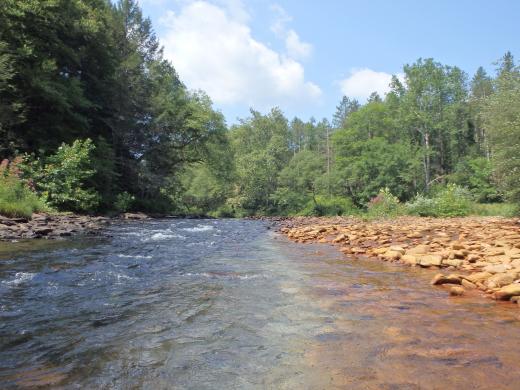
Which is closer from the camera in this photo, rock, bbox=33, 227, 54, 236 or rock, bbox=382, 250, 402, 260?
rock, bbox=382, 250, 402, 260

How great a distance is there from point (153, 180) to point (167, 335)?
2337 centimetres

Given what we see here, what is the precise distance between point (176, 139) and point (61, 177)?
14.7 metres

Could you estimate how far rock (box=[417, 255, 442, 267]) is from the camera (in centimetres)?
608

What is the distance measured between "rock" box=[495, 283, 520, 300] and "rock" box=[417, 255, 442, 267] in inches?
75.8

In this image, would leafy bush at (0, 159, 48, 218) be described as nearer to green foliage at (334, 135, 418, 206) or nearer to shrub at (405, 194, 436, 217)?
shrub at (405, 194, 436, 217)

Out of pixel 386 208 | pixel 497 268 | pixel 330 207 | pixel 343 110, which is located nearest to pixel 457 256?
pixel 497 268

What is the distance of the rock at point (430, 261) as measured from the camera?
6078 mm

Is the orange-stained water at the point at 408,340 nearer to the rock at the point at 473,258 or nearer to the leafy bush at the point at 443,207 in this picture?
the rock at the point at 473,258

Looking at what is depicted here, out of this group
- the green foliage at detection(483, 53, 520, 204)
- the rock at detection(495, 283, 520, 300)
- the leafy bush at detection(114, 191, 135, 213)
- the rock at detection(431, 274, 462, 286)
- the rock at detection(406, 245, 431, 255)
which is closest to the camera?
the rock at detection(495, 283, 520, 300)

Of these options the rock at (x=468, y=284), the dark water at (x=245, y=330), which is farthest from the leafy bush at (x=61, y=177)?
the rock at (x=468, y=284)

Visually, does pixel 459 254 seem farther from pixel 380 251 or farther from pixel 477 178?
pixel 477 178

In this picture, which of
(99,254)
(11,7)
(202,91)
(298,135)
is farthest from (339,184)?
(298,135)

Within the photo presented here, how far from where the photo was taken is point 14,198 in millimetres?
11352

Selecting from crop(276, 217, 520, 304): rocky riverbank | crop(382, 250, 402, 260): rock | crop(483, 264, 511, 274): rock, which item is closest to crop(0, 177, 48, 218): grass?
crop(276, 217, 520, 304): rocky riverbank
